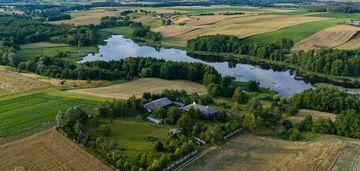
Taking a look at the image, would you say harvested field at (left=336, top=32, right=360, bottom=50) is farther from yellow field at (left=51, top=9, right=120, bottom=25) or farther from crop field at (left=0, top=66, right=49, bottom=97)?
yellow field at (left=51, top=9, right=120, bottom=25)

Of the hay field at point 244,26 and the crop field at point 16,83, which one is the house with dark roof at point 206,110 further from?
the hay field at point 244,26

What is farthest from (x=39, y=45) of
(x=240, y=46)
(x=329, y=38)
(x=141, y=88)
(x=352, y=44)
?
(x=352, y=44)

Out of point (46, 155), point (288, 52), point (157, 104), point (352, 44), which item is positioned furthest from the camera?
point (288, 52)

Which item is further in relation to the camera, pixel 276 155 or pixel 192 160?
pixel 276 155

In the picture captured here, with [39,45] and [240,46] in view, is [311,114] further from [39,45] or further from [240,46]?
[39,45]

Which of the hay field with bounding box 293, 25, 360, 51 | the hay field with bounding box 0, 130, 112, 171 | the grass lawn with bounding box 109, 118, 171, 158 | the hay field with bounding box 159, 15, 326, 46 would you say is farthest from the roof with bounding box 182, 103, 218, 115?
the hay field with bounding box 159, 15, 326, 46

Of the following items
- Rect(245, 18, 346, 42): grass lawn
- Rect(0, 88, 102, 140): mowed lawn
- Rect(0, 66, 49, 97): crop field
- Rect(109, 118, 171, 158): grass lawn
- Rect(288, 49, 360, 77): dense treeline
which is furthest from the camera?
Rect(245, 18, 346, 42): grass lawn

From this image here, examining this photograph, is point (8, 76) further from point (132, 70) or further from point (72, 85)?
point (132, 70)
